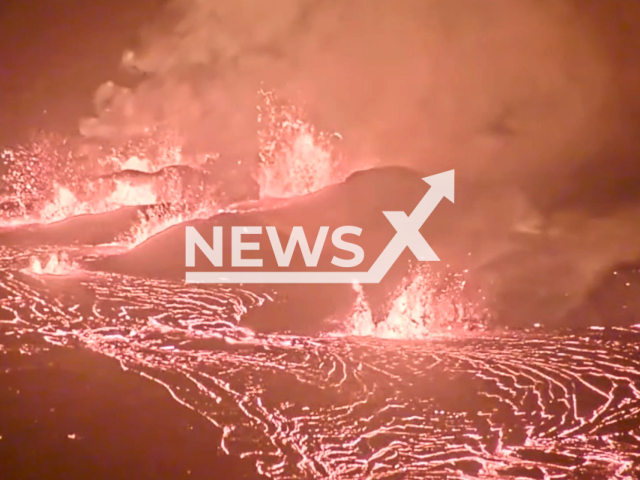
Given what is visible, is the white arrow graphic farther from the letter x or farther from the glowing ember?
the glowing ember

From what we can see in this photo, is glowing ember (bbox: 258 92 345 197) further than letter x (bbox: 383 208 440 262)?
Yes

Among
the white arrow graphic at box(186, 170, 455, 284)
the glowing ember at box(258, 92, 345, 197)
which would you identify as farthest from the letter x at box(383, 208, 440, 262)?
the glowing ember at box(258, 92, 345, 197)


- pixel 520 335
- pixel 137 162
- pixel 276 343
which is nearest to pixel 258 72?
pixel 137 162

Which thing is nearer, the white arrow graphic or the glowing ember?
the white arrow graphic

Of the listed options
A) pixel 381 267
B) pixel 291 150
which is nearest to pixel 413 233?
pixel 381 267

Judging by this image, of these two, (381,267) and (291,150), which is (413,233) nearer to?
(381,267)

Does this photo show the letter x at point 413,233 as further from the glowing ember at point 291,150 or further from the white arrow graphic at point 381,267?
the glowing ember at point 291,150

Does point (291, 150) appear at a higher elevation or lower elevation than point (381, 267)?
higher

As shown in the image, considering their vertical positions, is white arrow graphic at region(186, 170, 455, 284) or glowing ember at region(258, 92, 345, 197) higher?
glowing ember at region(258, 92, 345, 197)

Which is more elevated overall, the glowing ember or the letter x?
the glowing ember
